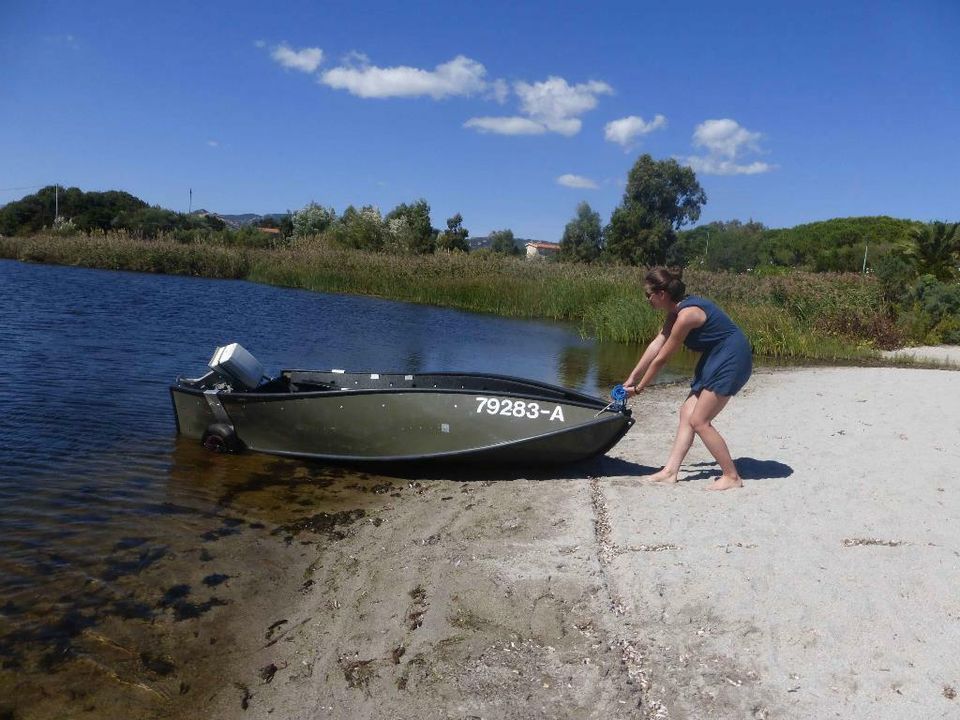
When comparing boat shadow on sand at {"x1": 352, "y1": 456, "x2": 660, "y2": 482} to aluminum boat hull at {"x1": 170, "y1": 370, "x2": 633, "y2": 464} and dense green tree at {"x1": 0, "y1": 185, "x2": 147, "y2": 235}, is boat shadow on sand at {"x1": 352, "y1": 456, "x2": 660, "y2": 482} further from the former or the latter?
dense green tree at {"x1": 0, "y1": 185, "x2": 147, "y2": 235}

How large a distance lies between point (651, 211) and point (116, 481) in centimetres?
5370

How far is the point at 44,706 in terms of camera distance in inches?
Result: 137

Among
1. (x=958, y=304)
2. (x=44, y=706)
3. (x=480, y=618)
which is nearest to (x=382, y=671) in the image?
(x=480, y=618)

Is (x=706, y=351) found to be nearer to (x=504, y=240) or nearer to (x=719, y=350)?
(x=719, y=350)

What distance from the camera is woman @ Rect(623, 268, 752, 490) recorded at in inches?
219

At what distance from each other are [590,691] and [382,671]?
1.04 meters

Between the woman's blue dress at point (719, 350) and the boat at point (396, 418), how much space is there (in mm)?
757

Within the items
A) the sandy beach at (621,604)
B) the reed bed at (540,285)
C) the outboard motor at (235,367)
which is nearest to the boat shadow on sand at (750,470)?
the sandy beach at (621,604)

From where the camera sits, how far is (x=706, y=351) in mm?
5742

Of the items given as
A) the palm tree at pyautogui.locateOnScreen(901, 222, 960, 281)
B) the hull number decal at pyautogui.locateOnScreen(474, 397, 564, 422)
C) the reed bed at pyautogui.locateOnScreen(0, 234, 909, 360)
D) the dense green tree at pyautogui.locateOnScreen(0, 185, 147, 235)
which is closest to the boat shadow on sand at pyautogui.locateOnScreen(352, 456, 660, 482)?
the hull number decal at pyautogui.locateOnScreen(474, 397, 564, 422)

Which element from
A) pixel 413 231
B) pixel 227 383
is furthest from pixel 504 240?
pixel 227 383

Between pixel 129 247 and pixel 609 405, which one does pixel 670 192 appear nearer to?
pixel 129 247

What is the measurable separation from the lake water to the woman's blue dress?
3500 mm

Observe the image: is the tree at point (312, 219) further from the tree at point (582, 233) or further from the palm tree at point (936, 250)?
the palm tree at point (936, 250)
